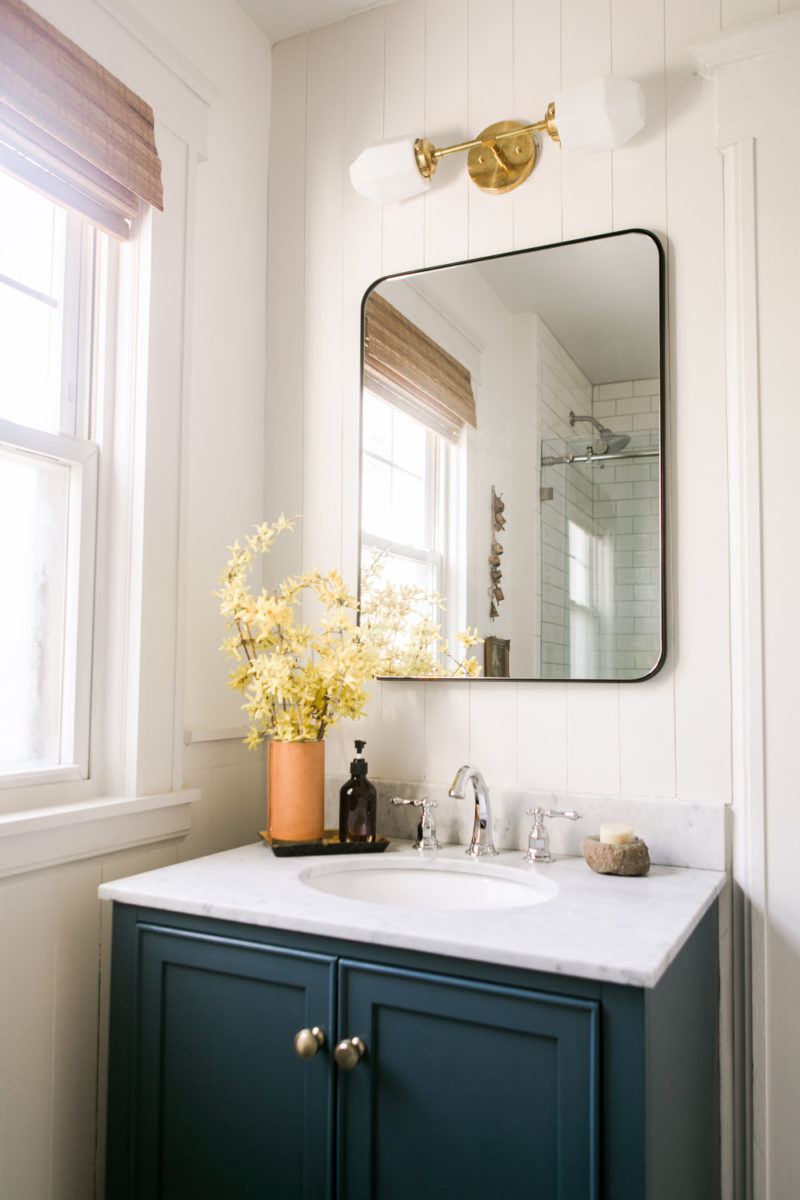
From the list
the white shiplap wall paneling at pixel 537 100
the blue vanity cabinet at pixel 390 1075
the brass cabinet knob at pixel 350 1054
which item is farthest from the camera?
the white shiplap wall paneling at pixel 537 100

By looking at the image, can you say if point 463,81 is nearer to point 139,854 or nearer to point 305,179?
point 305,179

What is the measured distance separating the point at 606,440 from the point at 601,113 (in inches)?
23.0

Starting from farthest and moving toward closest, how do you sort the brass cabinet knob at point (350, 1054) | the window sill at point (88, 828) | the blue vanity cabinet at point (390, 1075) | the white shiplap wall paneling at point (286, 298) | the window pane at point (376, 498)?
the white shiplap wall paneling at point (286, 298) → the window pane at point (376, 498) → the window sill at point (88, 828) → the brass cabinet knob at point (350, 1054) → the blue vanity cabinet at point (390, 1075)

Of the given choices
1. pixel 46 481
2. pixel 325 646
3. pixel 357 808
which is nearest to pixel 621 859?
pixel 357 808

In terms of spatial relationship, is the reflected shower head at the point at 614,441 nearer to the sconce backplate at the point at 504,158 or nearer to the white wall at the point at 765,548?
the white wall at the point at 765,548

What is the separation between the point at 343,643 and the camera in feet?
5.96

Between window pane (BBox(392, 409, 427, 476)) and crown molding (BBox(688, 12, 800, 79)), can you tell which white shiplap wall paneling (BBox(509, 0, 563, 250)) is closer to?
crown molding (BBox(688, 12, 800, 79))

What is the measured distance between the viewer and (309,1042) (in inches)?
48.5

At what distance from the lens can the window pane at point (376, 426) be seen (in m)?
1.98

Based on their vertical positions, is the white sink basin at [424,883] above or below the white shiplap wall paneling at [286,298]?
below

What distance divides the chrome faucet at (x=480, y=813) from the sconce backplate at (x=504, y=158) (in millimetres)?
1153

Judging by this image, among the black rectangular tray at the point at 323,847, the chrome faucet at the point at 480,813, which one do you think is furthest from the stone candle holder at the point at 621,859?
the black rectangular tray at the point at 323,847

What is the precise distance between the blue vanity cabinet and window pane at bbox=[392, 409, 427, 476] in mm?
987

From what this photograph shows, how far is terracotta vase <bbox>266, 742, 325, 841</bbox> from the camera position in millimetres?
1743
